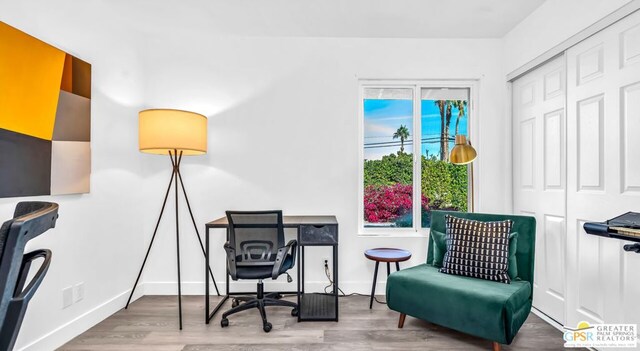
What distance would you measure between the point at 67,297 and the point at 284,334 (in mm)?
1554

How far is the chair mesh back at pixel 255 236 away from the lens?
2293mm

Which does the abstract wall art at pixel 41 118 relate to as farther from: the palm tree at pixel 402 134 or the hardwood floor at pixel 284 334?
the palm tree at pixel 402 134

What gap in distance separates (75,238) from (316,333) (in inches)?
74.2

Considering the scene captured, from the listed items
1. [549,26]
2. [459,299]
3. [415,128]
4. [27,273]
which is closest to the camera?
[27,273]

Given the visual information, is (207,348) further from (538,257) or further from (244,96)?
(538,257)

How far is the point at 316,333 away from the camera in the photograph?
7.29 ft

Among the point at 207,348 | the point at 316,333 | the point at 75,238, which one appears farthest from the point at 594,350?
the point at 75,238

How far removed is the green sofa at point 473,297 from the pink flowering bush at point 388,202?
30.4 inches

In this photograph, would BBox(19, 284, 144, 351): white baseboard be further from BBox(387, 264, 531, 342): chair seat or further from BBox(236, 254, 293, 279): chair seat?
BBox(387, 264, 531, 342): chair seat

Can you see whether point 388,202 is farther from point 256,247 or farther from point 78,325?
point 78,325

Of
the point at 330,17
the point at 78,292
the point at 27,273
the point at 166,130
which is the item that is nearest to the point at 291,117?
the point at 330,17

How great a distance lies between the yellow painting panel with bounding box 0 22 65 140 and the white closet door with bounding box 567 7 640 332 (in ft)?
11.7

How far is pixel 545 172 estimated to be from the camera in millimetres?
2455

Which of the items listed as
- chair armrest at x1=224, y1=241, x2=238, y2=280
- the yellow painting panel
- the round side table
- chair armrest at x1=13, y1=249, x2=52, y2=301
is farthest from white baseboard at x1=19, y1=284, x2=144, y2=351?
the round side table
